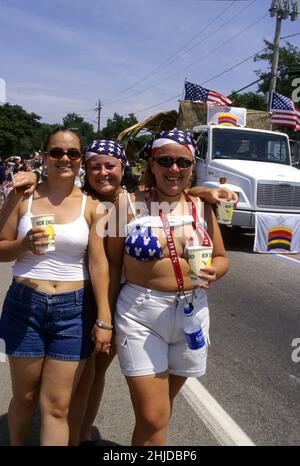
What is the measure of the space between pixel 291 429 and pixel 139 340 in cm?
153

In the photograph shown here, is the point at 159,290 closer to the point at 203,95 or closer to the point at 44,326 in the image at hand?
the point at 44,326

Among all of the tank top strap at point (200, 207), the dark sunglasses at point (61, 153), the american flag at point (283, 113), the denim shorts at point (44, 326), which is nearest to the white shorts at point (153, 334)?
the denim shorts at point (44, 326)

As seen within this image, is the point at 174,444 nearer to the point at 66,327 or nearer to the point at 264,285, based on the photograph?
the point at 66,327

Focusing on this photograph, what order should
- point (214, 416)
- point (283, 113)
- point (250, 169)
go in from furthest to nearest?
point (283, 113)
point (250, 169)
point (214, 416)

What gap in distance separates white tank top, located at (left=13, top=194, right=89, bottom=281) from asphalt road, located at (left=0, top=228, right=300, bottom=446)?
48.0 inches

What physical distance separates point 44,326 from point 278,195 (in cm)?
827

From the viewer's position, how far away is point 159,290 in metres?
2.32

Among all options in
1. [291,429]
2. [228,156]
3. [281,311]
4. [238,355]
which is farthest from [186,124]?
[291,429]

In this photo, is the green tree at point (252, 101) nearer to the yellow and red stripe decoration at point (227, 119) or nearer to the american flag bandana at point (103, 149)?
the yellow and red stripe decoration at point (227, 119)

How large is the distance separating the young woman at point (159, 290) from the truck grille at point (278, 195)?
750 cm

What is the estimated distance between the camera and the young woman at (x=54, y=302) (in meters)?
2.31

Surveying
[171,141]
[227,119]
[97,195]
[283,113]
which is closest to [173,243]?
[171,141]

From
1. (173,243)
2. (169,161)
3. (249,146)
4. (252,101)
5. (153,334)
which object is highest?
(252,101)

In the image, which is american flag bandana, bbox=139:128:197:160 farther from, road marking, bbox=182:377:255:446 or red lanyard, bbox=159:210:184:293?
road marking, bbox=182:377:255:446
